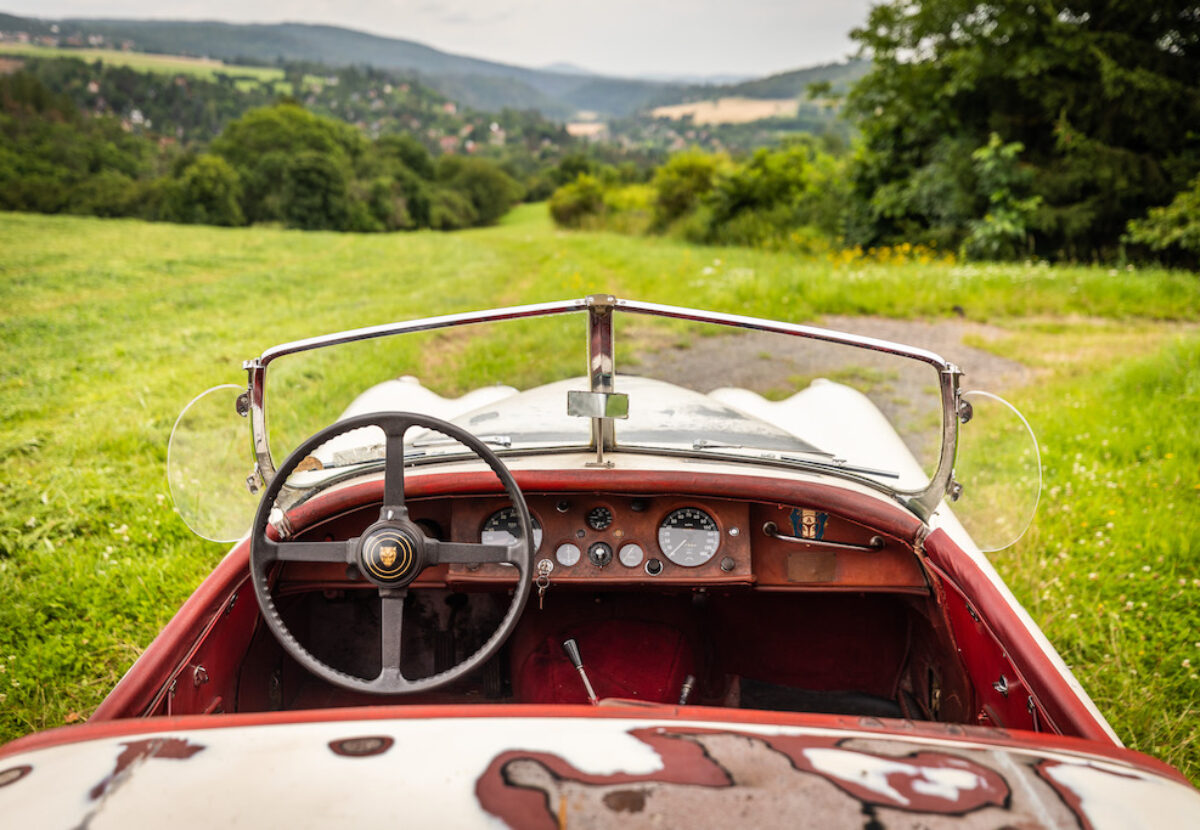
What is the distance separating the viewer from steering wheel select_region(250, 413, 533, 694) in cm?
182

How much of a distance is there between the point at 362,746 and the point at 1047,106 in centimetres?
1510

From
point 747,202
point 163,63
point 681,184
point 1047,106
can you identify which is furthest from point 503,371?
point 163,63

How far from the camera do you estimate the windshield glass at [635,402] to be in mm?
2379

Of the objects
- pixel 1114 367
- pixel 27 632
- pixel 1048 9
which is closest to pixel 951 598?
pixel 27 632

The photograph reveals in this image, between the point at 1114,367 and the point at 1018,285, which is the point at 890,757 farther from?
the point at 1018,285

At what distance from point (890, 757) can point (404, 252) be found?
20121mm

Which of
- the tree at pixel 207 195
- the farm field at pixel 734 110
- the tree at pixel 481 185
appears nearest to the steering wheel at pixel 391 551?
the tree at pixel 207 195

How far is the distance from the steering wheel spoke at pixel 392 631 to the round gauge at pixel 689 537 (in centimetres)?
83

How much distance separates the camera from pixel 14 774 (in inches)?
45.8

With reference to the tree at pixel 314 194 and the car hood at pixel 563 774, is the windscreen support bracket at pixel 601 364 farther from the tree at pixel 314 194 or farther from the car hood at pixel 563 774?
the tree at pixel 314 194

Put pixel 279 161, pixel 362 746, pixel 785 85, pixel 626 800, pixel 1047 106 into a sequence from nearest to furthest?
pixel 626 800, pixel 362 746, pixel 1047 106, pixel 279 161, pixel 785 85

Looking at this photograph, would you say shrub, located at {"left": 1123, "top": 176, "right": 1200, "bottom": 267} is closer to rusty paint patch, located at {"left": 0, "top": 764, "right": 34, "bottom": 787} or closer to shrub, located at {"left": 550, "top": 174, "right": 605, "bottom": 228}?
rusty paint patch, located at {"left": 0, "top": 764, "right": 34, "bottom": 787}

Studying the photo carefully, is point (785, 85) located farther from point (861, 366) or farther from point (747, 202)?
point (861, 366)

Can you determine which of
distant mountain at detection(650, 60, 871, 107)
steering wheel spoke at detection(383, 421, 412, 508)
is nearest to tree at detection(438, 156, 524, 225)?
distant mountain at detection(650, 60, 871, 107)
